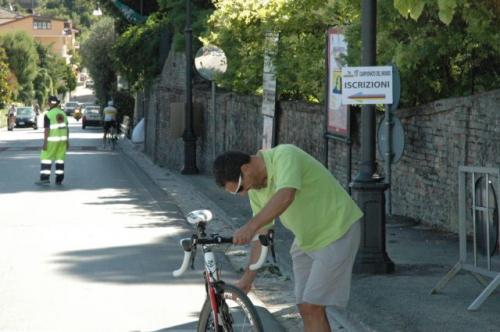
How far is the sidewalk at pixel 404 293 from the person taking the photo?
28.0 feet

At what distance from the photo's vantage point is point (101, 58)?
88125 mm

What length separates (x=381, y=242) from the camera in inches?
434

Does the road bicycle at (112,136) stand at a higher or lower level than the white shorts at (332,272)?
lower

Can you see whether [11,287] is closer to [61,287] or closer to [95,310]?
[61,287]

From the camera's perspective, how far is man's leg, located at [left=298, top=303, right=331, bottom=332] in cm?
643

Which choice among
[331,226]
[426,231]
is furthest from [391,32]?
[331,226]

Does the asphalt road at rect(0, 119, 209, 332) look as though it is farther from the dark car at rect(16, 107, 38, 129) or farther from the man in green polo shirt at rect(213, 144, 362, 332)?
the dark car at rect(16, 107, 38, 129)


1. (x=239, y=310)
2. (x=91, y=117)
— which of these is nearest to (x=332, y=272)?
(x=239, y=310)

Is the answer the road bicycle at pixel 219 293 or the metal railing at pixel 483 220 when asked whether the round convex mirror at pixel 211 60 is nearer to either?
the metal railing at pixel 483 220

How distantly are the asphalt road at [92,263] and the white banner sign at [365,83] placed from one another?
2.24m

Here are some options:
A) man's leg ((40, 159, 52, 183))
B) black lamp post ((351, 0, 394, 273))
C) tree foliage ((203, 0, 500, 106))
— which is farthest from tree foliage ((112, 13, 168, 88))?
black lamp post ((351, 0, 394, 273))

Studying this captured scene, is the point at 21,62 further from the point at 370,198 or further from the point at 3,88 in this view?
the point at 370,198

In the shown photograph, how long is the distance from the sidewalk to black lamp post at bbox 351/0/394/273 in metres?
0.16

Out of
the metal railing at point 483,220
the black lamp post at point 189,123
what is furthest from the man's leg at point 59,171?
the metal railing at point 483,220
